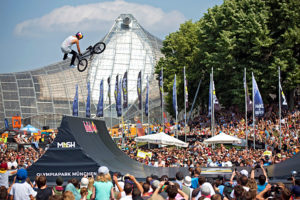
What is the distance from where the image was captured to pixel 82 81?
276ft

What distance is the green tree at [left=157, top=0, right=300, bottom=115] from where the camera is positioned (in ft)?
142

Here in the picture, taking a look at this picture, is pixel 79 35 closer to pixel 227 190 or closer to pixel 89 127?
pixel 89 127

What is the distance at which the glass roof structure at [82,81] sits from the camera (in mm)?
76000

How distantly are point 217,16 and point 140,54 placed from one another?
40.1 meters

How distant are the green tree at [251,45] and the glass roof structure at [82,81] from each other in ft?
87.5

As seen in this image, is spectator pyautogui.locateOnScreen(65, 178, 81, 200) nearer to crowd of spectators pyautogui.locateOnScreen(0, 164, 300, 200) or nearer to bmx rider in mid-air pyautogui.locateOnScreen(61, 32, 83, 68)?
crowd of spectators pyautogui.locateOnScreen(0, 164, 300, 200)

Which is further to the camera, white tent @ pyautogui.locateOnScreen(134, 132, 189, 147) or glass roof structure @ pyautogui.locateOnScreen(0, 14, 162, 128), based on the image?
glass roof structure @ pyautogui.locateOnScreen(0, 14, 162, 128)

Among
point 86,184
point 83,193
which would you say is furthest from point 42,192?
point 86,184

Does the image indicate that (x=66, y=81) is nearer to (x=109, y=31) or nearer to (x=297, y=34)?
(x=109, y=31)

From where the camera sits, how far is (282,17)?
44469 millimetres

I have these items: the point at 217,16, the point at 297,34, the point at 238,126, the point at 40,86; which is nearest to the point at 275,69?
the point at 297,34

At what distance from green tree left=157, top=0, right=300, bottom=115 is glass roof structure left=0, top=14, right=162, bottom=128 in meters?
26.7

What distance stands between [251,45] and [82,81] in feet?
146

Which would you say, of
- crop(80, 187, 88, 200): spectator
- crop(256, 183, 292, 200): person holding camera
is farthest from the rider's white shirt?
crop(256, 183, 292, 200): person holding camera
